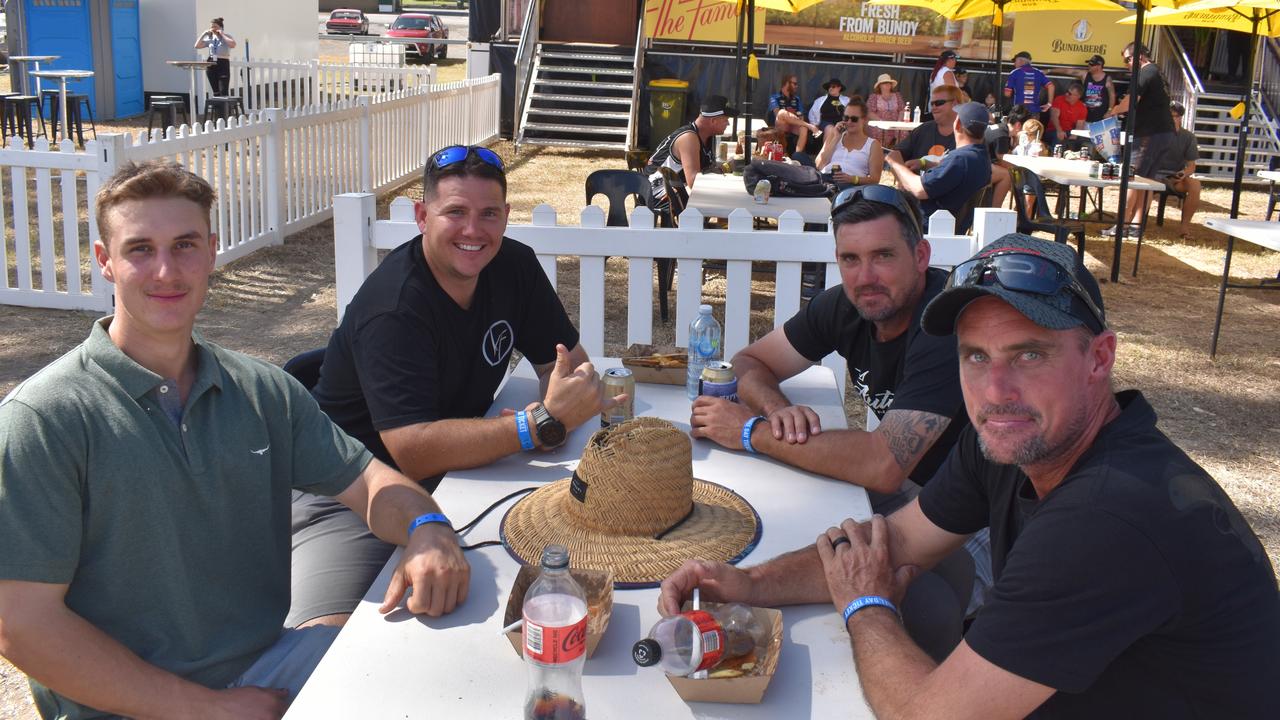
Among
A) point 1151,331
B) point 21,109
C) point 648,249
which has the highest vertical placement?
point 21,109

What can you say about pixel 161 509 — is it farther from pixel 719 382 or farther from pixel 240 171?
pixel 240 171

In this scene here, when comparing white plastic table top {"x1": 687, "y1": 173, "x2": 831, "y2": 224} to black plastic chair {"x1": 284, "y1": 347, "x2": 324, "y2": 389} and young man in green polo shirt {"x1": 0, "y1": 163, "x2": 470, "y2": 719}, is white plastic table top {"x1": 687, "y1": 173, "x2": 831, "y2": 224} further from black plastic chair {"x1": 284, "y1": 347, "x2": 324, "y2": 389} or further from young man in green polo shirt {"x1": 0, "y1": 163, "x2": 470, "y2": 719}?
young man in green polo shirt {"x1": 0, "y1": 163, "x2": 470, "y2": 719}

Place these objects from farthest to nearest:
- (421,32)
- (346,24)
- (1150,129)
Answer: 1. (346,24)
2. (421,32)
3. (1150,129)

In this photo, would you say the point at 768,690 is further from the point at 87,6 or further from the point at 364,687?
the point at 87,6

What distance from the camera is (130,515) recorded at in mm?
1933

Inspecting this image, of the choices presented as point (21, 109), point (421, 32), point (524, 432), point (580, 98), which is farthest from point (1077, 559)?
point (421, 32)

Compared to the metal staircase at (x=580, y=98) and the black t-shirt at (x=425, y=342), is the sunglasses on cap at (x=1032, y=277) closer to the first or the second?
the black t-shirt at (x=425, y=342)

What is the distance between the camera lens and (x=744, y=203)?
801 cm

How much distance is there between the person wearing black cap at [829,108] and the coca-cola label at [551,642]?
15.7 meters

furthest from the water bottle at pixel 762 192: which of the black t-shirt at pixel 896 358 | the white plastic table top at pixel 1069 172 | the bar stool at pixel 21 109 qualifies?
the bar stool at pixel 21 109

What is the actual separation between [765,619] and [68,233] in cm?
716

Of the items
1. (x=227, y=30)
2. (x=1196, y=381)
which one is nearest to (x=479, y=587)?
(x=1196, y=381)

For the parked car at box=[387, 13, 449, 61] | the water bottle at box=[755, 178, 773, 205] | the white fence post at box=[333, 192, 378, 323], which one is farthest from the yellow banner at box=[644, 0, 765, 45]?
the parked car at box=[387, 13, 449, 61]

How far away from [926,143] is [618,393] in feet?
30.2
